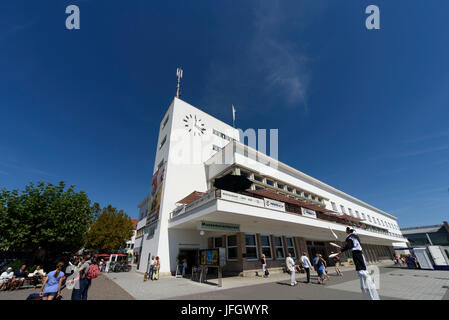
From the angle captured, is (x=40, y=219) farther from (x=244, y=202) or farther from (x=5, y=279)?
(x=244, y=202)

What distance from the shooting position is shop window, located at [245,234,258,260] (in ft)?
46.0

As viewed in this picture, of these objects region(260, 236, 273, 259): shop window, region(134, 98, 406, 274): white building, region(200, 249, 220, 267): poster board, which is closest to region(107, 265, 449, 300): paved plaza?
region(200, 249, 220, 267): poster board

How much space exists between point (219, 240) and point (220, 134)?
14407 millimetres

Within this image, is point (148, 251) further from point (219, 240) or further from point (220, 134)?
point (220, 134)

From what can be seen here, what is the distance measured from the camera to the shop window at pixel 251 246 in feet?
46.0

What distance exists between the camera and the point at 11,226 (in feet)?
44.8

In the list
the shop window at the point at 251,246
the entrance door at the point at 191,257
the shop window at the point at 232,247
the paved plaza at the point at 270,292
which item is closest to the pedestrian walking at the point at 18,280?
the paved plaza at the point at 270,292

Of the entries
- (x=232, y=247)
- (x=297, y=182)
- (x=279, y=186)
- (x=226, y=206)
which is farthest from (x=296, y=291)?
(x=297, y=182)

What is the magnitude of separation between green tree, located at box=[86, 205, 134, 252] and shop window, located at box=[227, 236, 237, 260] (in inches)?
937

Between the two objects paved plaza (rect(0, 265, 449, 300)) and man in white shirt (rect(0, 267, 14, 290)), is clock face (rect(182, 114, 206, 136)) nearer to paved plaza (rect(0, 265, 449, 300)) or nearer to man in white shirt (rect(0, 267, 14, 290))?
paved plaza (rect(0, 265, 449, 300))

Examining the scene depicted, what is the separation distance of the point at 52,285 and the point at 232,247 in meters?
11.4

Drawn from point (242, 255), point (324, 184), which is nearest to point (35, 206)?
Answer: point (242, 255)

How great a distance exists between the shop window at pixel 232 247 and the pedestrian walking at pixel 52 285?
11.1 meters

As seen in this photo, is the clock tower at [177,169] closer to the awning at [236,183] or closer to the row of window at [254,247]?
the row of window at [254,247]
